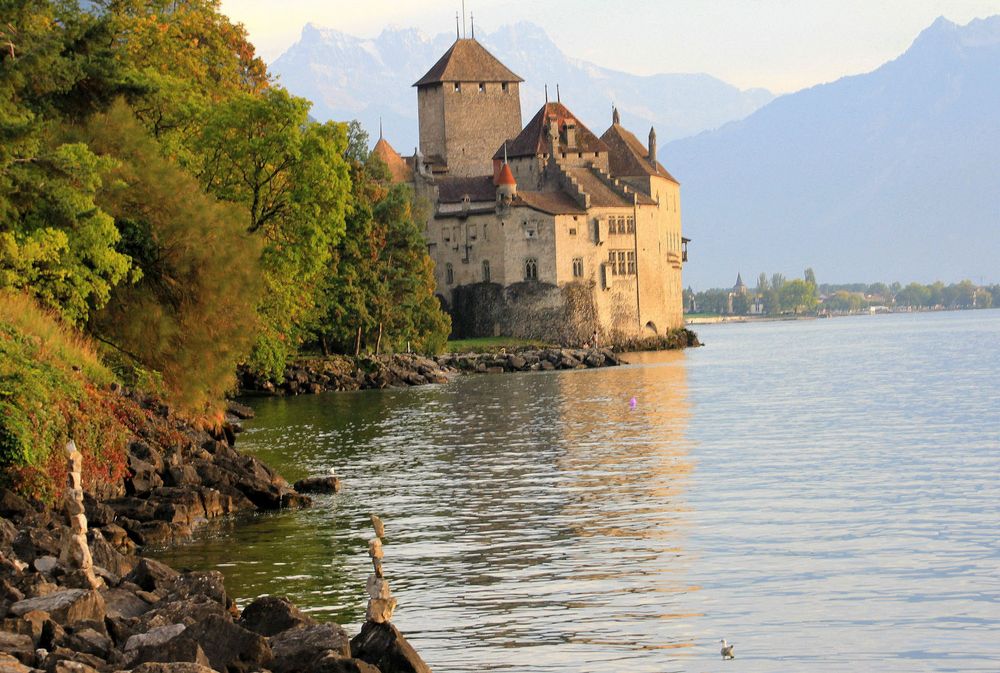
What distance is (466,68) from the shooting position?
398 ft

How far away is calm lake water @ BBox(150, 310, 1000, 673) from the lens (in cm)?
1747

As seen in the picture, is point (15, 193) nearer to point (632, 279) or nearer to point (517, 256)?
point (517, 256)

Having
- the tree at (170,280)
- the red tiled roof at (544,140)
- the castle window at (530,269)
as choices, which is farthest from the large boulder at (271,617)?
the red tiled roof at (544,140)

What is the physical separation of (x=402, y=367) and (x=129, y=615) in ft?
193

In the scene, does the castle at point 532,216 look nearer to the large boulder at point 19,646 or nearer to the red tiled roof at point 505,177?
the red tiled roof at point 505,177

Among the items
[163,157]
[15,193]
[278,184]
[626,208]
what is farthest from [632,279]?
[15,193]

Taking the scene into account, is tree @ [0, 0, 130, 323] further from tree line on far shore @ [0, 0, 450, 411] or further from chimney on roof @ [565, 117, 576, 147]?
chimney on roof @ [565, 117, 576, 147]

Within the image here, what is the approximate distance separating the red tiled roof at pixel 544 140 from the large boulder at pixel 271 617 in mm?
96755

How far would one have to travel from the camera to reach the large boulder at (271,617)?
1598 cm

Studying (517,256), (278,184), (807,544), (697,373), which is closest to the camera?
(807,544)

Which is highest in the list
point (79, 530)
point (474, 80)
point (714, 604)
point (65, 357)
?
point (474, 80)

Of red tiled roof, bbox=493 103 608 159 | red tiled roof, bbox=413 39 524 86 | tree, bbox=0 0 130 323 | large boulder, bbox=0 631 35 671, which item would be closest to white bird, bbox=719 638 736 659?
large boulder, bbox=0 631 35 671

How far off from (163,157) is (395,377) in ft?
107

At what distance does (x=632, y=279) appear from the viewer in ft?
374
